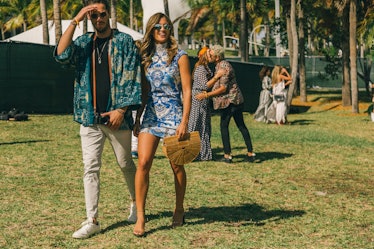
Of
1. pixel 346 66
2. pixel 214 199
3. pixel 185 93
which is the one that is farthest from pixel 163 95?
pixel 346 66

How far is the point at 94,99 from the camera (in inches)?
229

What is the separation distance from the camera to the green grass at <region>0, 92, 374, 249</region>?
602cm

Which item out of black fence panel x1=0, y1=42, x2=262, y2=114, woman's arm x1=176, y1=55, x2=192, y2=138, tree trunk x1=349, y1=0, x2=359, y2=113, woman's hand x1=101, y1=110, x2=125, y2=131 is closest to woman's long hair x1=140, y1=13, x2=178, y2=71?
woman's arm x1=176, y1=55, x2=192, y2=138

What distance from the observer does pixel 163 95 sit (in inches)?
239

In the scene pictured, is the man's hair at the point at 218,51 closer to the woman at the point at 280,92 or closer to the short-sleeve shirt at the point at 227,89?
the short-sleeve shirt at the point at 227,89

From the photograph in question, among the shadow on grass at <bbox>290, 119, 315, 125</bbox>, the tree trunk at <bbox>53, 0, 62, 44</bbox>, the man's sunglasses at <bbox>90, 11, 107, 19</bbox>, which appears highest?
the tree trunk at <bbox>53, 0, 62, 44</bbox>

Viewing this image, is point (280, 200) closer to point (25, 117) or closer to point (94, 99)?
point (94, 99)

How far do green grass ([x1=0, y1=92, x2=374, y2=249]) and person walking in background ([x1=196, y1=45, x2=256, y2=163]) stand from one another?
A: 0.39 metres

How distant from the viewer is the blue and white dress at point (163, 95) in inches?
238

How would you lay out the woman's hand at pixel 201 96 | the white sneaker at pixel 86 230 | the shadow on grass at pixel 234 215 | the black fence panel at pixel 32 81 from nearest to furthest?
the white sneaker at pixel 86 230 < the shadow on grass at pixel 234 215 < the woman's hand at pixel 201 96 < the black fence panel at pixel 32 81

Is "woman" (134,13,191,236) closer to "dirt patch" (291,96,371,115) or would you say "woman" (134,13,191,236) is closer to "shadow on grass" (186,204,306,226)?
"shadow on grass" (186,204,306,226)

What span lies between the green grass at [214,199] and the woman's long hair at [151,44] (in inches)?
56.3


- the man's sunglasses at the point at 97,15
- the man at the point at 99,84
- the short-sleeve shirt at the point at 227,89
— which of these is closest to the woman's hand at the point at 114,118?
the man at the point at 99,84

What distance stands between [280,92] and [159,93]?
46.6 feet
